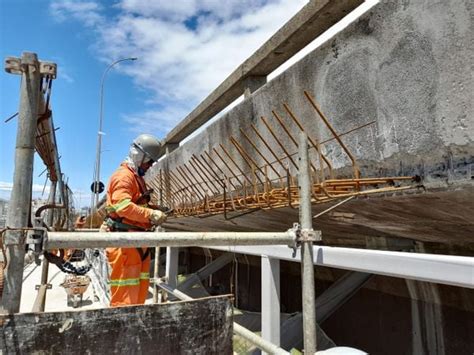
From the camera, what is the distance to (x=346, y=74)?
2.66 m

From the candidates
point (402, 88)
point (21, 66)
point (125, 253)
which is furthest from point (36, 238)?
point (402, 88)

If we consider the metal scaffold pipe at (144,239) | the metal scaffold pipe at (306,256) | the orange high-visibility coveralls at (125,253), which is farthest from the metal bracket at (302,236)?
the orange high-visibility coveralls at (125,253)

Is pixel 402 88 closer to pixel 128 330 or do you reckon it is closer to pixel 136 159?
pixel 128 330

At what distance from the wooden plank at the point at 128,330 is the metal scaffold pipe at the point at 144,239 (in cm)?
33

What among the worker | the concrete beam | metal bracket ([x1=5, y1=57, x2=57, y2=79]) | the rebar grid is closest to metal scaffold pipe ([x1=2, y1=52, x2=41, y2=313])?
metal bracket ([x1=5, y1=57, x2=57, y2=79])

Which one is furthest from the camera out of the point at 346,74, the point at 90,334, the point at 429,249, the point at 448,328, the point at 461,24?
the point at 448,328

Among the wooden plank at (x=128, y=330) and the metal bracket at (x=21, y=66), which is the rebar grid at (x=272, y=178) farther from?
the metal bracket at (x=21, y=66)

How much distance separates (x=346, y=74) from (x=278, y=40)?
145 centimetres

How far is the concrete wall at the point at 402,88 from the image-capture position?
197 cm

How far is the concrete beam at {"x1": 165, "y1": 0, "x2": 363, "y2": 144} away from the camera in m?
3.27

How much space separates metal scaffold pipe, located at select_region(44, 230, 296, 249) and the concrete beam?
212 cm

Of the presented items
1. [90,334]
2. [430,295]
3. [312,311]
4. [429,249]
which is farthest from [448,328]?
[90,334]

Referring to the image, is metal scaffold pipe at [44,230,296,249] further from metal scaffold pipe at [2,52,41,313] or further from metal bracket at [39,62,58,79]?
metal bracket at [39,62,58,79]

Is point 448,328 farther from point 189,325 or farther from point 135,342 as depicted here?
point 135,342
